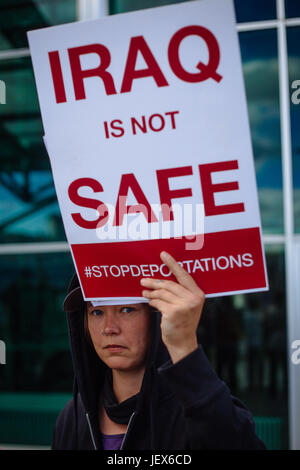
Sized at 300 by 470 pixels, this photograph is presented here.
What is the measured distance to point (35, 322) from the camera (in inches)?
189

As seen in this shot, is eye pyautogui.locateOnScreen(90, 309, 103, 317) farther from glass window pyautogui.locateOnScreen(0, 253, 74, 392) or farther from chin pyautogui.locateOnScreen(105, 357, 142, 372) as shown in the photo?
glass window pyautogui.locateOnScreen(0, 253, 74, 392)

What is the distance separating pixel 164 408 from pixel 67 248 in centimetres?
348

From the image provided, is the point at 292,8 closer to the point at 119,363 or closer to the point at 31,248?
the point at 31,248

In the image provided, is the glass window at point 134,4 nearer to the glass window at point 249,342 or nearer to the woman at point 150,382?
the glass window at point 249,342

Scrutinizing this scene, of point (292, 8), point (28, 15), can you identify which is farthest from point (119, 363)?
point (28, 15)

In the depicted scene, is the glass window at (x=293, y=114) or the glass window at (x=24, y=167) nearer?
the glass window at (x=293, y=114)

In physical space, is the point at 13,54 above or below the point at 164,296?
above

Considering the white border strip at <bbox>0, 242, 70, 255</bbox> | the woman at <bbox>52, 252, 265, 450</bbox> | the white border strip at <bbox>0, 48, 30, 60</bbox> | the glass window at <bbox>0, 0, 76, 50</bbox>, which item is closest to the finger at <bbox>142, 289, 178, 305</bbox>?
the woman at <bbox>52, 252, 265, 450</bbox>

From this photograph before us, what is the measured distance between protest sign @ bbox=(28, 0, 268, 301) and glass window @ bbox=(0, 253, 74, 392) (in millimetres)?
3542

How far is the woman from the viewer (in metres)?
1.10

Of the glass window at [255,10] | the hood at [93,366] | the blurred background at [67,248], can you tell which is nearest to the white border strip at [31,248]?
the blurred background at [67,248]

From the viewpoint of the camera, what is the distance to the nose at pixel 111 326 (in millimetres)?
1256

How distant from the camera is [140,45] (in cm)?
117

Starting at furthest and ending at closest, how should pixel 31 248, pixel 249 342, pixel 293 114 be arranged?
1. pixel 249 342
2. pixel 31 248
3. pixel 293 114
